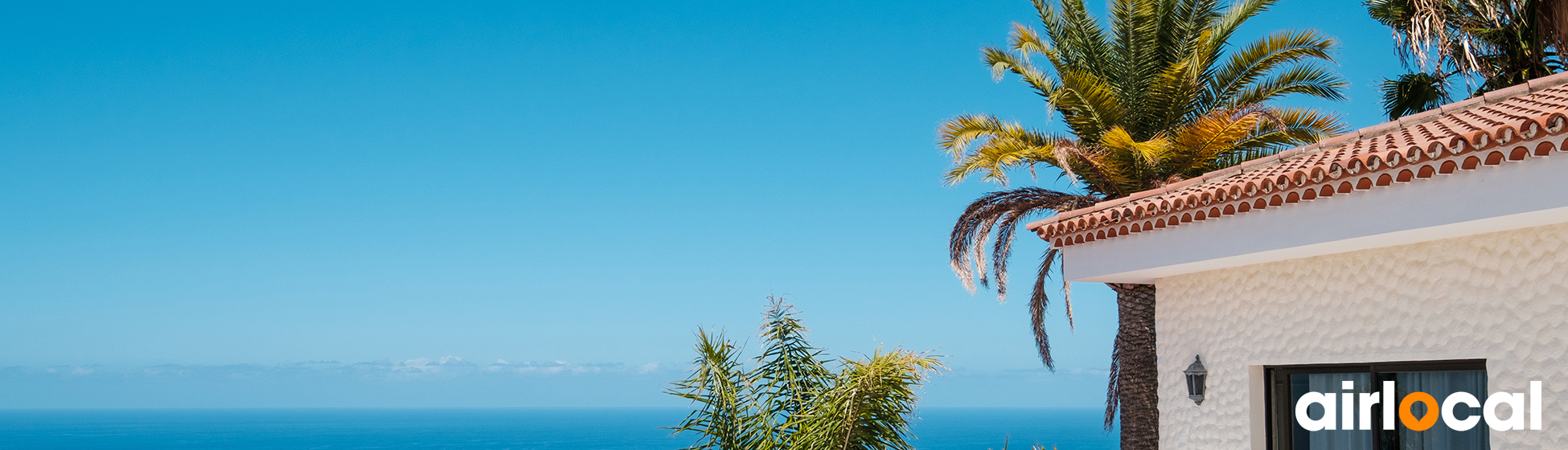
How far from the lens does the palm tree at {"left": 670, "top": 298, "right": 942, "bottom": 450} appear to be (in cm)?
998

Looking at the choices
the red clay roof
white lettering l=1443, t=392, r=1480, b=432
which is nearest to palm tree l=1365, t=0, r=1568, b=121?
the red clay roof

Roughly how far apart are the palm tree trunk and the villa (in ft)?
14.2

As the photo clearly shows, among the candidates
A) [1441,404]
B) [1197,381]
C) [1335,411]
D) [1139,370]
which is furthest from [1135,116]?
[1441,404]

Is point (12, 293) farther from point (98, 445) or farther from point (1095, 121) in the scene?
point (1095, 121)

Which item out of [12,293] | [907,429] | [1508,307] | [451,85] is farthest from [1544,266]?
[12,293]

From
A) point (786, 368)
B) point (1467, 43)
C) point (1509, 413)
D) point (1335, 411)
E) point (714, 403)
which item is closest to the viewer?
point (1509, 413)

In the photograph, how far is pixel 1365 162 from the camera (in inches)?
242

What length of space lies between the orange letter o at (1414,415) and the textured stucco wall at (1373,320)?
0.84 ft

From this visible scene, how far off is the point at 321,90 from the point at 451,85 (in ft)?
32.8

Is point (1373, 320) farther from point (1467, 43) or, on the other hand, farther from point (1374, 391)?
point (1467, 43)

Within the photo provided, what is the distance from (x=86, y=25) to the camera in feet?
191

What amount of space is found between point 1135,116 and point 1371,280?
7167 mm

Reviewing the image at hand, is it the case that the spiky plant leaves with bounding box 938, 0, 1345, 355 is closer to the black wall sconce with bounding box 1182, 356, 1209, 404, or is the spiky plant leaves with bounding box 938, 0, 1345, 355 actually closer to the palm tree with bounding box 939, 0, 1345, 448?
the palm tree with bounding box 939, 0, 1345, 448

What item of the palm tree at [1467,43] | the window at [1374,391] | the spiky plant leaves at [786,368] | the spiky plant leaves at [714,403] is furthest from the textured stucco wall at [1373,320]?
the palm tree at [1467,43]
